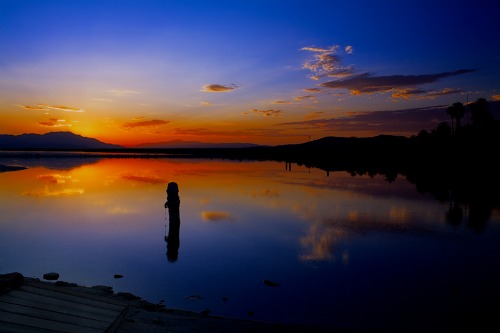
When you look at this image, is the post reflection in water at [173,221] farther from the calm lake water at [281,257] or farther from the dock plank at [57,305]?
the dock plank at [57,305]

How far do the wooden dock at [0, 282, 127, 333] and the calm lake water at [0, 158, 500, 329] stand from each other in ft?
10.6

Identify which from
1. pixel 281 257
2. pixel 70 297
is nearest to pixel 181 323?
pixel 70 297

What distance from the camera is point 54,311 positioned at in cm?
720

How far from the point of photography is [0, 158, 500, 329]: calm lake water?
10922 millimetres

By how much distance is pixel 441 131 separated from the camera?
3962 inches

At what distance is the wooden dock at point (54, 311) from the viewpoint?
21.1 ft

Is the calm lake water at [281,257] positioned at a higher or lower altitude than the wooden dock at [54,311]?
lower

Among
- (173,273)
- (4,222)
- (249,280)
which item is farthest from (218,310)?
(4,222)

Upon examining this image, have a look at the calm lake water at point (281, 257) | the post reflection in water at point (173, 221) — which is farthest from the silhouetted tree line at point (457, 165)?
the post reflection in water at point (173, 221)

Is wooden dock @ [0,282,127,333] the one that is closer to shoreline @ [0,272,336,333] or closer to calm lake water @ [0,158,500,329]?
shoreline @ [0,272,336,333]

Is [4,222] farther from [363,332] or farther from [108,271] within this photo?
[363,332]

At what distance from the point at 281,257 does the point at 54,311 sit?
9591 mm

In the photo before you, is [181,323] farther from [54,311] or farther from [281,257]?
[281,257]

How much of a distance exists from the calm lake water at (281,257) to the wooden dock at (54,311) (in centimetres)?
323
